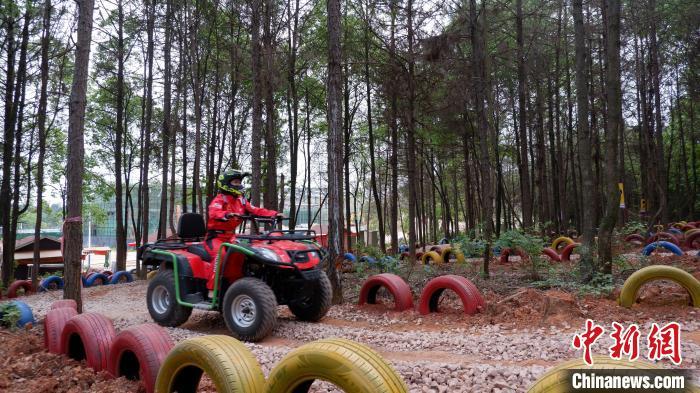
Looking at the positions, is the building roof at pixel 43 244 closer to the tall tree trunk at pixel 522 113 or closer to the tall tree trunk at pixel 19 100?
the tall tree trunk at pixel 19 100

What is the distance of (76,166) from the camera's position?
7.13m

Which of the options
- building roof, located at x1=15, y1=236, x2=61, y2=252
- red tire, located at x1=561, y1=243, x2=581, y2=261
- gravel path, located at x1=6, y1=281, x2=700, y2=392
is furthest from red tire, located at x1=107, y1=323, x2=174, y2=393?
building roof, located at x1=15, y1=236, x2=61, y2=252

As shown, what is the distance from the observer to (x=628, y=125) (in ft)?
87.6

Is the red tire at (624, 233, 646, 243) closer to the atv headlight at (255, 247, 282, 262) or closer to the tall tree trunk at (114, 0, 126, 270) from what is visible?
the atv headlight at (255, 247, 282, 262)

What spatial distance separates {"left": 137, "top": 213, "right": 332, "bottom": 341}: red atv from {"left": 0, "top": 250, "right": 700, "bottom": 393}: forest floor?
1.14ft

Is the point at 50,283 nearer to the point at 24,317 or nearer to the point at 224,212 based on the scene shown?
the point at 24,317

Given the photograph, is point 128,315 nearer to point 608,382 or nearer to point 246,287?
point 246,287

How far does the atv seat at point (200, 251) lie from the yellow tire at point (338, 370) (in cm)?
469

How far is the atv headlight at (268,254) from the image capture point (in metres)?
6.25

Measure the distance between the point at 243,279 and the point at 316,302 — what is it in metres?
1.22

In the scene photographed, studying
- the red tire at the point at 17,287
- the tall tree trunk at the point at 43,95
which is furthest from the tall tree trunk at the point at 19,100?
the red tire at the point at 17,287

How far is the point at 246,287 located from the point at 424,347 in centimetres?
242

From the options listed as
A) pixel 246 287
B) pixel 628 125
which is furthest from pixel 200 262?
pixel 628 125

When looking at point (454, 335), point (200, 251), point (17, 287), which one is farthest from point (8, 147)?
point (454, 335)
